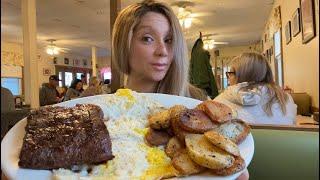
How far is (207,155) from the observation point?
65 centimetres

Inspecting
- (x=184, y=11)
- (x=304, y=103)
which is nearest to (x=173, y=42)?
(x=304, y=103)

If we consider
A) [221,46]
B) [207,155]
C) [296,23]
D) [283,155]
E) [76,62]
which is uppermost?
[221,46]

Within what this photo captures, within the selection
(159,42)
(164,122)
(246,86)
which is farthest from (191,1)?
(164,122)

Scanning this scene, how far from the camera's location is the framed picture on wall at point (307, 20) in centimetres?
271

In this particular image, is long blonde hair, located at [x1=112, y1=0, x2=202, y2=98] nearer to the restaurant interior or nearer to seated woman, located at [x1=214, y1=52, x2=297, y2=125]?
the restaurant interior

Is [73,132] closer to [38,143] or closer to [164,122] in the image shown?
[38,143]

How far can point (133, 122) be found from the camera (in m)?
0.81

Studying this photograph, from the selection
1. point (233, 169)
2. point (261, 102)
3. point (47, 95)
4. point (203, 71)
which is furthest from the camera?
point (47, 95)

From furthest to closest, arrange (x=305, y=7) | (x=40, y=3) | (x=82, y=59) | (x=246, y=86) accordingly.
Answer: (x=82, y=59)
(x=40, y=3)
(x=305, y=7)
(x=246, y=86)

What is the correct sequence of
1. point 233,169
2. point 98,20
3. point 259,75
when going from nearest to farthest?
point 233,169, point 259,75, point 98,20

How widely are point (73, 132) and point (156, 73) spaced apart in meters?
0.43

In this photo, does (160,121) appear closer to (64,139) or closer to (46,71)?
(64,139)

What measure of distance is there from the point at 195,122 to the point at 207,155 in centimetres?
11

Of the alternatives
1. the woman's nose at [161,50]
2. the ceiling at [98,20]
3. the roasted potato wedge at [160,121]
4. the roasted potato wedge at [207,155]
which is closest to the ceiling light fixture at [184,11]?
the ceiling at [98,20]
